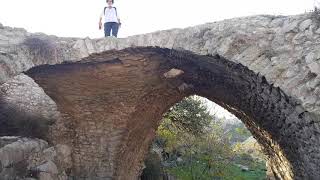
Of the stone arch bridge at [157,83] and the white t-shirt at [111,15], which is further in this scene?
the white t-shirt at [111,15]

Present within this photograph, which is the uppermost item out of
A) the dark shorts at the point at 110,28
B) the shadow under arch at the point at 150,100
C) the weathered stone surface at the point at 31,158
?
the dark shorts at the point at 110,28

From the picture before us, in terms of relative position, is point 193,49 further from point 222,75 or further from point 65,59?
point 65,59

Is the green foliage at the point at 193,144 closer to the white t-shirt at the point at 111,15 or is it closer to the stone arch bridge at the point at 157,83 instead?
the stone arch bridge at the point at 157,83

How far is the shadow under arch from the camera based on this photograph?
5.40 m

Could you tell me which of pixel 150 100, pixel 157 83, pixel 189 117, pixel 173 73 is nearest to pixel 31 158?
pixel 150 100

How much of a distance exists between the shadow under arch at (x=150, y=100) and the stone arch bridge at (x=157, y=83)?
0.07 ft

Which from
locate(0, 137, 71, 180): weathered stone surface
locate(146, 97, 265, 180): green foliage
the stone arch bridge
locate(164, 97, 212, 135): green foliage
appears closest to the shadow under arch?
the stone arch bridge

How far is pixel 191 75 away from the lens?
7492 mm

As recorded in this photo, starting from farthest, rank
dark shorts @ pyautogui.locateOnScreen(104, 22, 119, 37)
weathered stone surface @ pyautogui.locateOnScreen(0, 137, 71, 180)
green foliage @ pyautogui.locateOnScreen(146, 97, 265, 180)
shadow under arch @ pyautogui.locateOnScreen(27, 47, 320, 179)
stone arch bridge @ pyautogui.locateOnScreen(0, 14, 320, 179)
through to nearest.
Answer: green foliage @ pyautogui.locateOnScreen(146, 97, 265, 180), weathered stone surface @ pyautogui.locateOnScreen(0, 137, 71, 180), dark shorts @ pyautogui.locateOnScreen(104, 22, 119, 37), shadow under arch @ pyautogui.locateOnScreen(27, 47, 320, 179), stone arch bridge @ pyautogui.locateOnScreen(0, 14, 320, 179)

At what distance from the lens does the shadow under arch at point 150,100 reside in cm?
540

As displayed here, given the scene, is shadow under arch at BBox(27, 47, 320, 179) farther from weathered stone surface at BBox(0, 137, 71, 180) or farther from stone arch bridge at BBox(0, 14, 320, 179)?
weathered stone surface at BBox(0, 137, 71, 180)

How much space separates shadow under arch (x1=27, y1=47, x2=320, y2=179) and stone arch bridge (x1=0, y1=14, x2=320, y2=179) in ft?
0.07

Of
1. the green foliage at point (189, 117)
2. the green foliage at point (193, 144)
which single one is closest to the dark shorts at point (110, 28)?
the green foliage at point (193, 144)

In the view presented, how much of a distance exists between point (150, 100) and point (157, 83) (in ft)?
2.26
